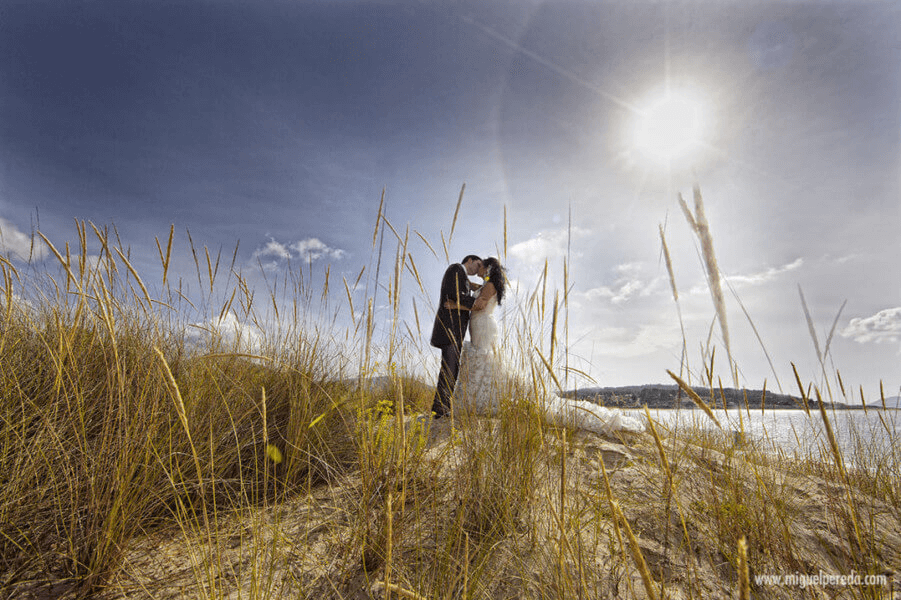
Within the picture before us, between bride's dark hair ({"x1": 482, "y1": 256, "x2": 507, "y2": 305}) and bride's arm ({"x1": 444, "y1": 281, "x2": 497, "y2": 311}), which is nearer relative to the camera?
bride's dark hair ({"x1": 482, "y1": 256, "x2": 507, "y2": 305})

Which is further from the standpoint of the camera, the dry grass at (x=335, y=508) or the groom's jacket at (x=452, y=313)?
the groom's jacket at (x=452, y=313)

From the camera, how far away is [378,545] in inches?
50.8

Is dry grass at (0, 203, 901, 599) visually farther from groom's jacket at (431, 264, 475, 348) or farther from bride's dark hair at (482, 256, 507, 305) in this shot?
bride's dark hair at (482, 256, 507, 305)

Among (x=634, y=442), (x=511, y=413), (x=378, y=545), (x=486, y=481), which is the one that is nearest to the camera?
(x=378, y=545)

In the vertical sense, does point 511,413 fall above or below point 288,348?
below

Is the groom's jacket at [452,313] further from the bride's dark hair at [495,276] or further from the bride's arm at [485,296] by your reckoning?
the bride's dark hair at [495,276]

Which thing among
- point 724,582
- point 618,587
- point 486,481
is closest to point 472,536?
point 486,481

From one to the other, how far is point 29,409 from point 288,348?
124 cm

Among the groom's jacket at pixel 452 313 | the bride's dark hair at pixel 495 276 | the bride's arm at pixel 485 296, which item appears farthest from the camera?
the bride's arm at pixel 485 296

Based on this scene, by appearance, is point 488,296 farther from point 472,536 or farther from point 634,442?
point 472,536

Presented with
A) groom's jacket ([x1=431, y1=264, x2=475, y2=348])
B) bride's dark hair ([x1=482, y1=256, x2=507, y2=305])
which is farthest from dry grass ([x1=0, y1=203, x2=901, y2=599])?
bride's dark hair ([x1=482, y1=256, x2=507, y2=305])

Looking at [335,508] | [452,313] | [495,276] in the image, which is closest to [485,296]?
[495,276]

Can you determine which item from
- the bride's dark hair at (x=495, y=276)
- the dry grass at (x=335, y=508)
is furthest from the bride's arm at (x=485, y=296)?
the dry grass at (x=335, y=508)

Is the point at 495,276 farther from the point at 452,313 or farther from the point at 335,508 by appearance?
the point at 335,508
